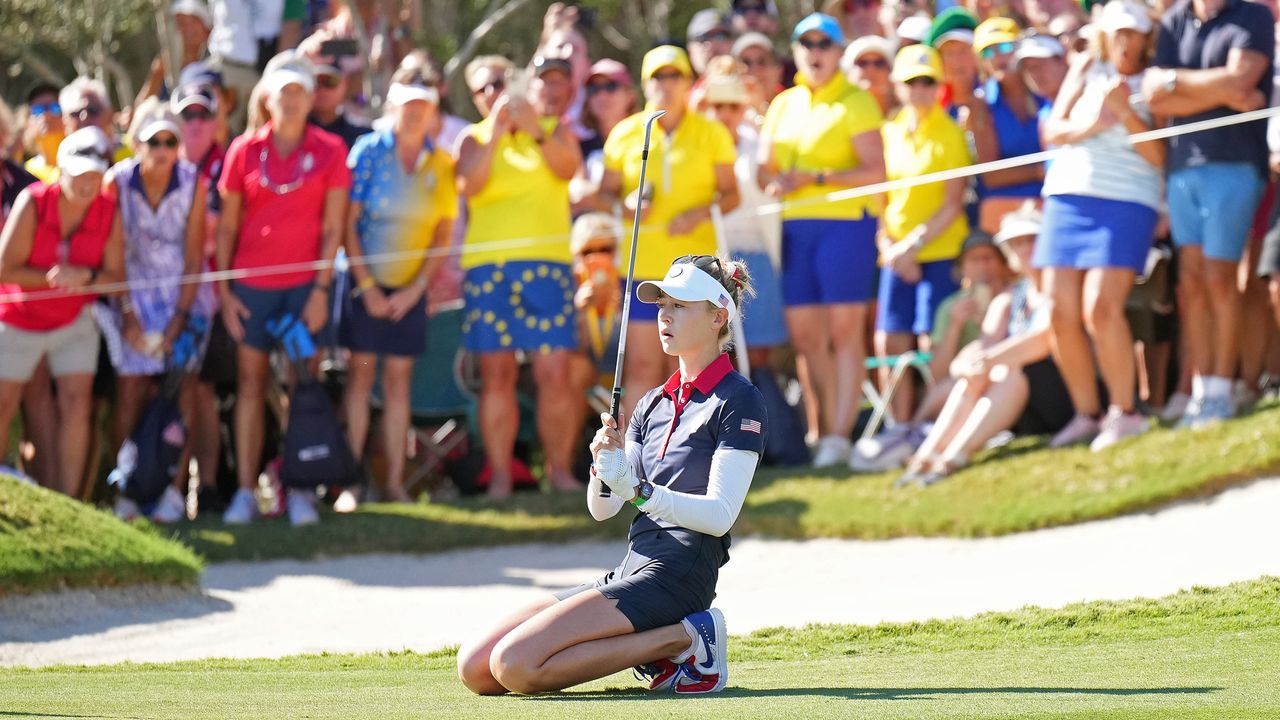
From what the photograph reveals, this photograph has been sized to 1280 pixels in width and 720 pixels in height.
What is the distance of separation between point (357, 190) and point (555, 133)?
1.19m

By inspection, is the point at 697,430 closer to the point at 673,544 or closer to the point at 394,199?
the point at 673,544

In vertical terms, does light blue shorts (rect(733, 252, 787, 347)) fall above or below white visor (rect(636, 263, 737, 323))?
above

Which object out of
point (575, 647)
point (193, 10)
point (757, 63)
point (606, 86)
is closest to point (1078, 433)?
point (757, 63)

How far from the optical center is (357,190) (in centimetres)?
1058

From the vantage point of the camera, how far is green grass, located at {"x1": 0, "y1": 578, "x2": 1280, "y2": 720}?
188 inches

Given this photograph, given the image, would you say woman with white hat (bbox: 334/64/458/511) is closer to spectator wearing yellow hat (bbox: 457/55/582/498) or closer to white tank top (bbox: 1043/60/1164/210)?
spectator wearing yellow hat (bbox: 457/55/582/498)

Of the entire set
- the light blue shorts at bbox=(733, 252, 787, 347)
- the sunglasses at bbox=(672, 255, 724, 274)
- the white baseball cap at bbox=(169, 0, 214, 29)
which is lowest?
the sunglasses at bbox=(672, 255, 724, 274)

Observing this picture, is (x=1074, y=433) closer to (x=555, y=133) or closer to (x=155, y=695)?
(x=555, y=133)

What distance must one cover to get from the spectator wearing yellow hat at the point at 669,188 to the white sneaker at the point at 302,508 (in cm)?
192

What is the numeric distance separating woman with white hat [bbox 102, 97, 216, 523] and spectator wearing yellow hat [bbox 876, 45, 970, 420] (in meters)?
3.97

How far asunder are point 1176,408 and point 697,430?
5.13 meters

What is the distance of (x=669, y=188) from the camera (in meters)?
10.5

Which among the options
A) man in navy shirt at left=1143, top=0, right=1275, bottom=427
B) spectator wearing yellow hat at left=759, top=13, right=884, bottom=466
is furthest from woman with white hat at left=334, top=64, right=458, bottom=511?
man in navy shirt at left=1143, top=0, right=1275, bottom=427

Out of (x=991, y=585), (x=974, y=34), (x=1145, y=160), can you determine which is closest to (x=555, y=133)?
(x=974, y=34)
